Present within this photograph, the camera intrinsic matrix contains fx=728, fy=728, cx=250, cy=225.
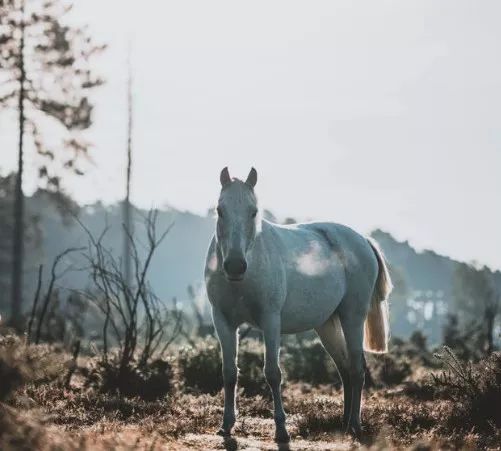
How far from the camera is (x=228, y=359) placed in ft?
22.3

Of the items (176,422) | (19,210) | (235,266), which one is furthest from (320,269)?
(19,210)

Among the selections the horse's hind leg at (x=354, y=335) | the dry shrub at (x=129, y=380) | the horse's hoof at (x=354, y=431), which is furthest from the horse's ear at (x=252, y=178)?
the dry shrub at (x=129, y=380)

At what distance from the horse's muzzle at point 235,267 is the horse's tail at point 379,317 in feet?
10.2

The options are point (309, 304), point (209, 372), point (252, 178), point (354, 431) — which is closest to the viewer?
point (252, 178)

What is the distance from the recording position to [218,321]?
6.71 m

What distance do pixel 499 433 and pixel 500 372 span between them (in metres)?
1.32

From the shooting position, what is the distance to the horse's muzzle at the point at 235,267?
5965 millimetres

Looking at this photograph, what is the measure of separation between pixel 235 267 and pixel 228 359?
1.23 meters

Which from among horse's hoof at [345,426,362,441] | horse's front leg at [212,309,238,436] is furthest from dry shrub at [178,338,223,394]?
horse's front leg at [212,309,238,436]

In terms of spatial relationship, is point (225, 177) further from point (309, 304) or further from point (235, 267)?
point (309, 304)

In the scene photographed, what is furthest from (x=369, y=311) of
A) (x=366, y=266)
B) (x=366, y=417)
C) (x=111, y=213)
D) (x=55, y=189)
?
(x=111, y=213)

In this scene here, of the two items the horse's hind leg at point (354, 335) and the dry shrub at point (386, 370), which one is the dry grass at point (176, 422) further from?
the dry shrub at point (386, 370)

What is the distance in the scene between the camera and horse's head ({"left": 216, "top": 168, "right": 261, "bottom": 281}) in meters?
5.99

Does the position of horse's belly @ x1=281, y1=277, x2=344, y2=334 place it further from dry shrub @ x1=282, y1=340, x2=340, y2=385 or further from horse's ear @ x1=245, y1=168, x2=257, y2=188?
dry shrub @ x1=282, y1=340, x2=340, y2=385
